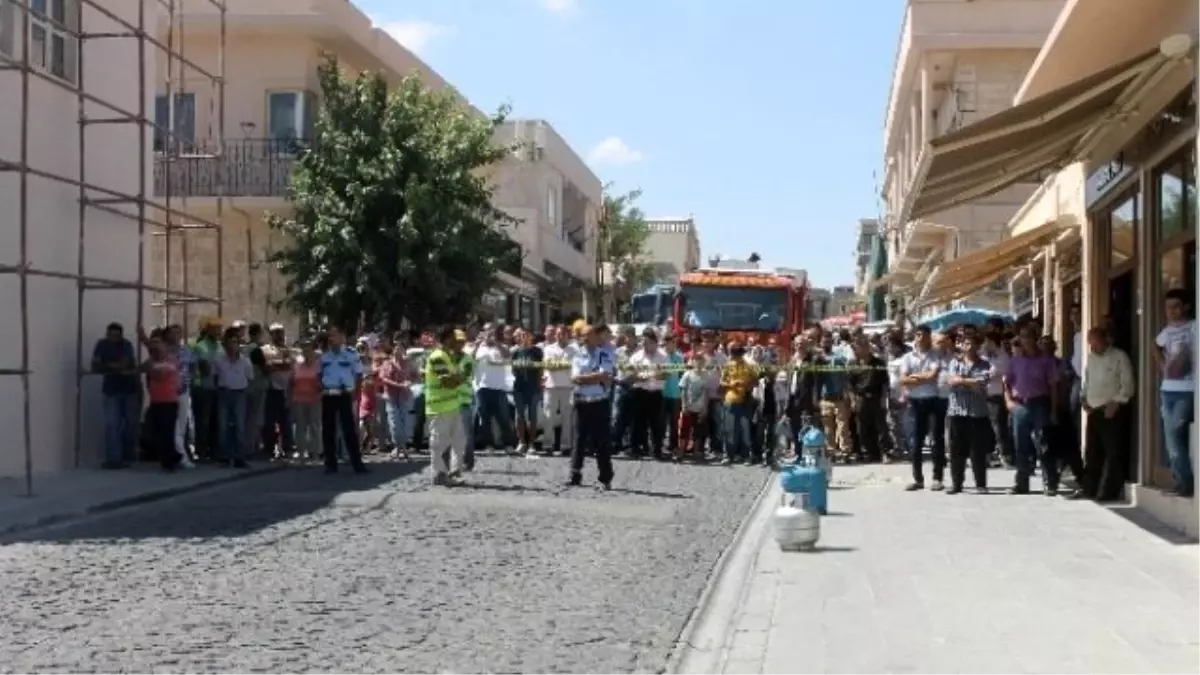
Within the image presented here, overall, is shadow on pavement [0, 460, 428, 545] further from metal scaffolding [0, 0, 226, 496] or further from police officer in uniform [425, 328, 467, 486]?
metal scaffolding [0, 0, 226, 496]

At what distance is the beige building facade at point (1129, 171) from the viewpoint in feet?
40.7

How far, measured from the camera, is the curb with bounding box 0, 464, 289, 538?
13289mm

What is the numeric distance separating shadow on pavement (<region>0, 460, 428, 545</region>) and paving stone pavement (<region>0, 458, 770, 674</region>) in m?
0.04

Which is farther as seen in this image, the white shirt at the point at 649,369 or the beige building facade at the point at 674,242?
the beige building facade at the point at 674,242

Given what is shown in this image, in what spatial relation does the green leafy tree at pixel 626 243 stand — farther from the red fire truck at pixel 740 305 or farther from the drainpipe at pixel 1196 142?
the drainpipe at pixel 1196 142

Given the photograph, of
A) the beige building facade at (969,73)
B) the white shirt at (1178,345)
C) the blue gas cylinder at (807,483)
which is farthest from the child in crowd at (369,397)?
the beige building facade at (969,73)

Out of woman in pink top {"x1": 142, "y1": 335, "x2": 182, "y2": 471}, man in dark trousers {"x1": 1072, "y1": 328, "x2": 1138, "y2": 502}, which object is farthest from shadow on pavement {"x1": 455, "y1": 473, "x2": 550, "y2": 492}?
man in dark trousers {"x1": 1072, "y1": 328, "x2": 1138, "y2": 502}

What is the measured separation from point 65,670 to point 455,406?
31.6 feet

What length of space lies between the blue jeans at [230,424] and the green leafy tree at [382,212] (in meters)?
8.15

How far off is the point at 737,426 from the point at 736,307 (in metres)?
9.08

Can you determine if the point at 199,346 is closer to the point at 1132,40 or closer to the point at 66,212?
the point at 66,212

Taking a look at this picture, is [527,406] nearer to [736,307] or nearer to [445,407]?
[445,407]

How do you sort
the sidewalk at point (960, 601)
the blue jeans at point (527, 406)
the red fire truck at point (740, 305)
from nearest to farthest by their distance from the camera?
the sidewalk at point (960, 601) → the blue jeans at point (527, 406) → the red fire truck at point (740, 305)

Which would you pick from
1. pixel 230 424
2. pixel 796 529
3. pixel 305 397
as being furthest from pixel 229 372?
pixel 796 529
